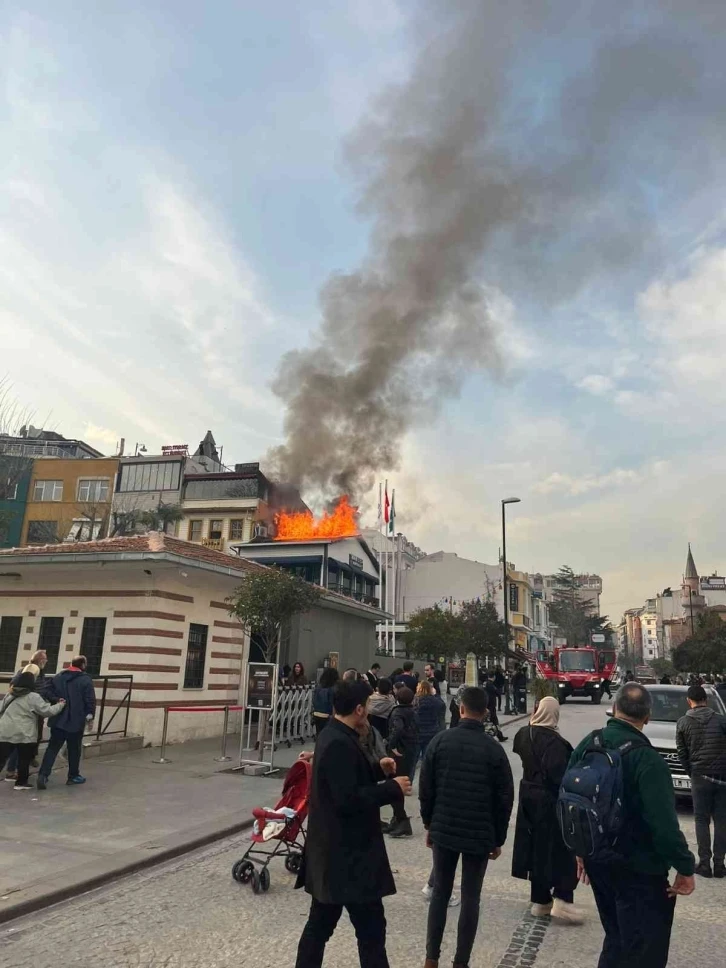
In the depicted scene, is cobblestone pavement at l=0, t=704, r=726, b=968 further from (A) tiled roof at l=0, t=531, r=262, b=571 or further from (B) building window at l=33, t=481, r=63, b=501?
(B) building window at l=33, t=481, r=63, b=501

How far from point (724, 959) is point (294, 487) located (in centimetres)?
4201

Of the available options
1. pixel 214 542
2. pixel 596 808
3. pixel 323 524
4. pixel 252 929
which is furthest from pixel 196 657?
pixel 214 542

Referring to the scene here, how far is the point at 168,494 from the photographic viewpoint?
49844 mm

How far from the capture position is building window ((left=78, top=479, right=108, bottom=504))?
49406 millimetres

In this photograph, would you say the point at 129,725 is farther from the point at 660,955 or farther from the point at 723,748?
the point at 660,955

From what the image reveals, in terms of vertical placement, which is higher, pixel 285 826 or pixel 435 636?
pixel 435 636

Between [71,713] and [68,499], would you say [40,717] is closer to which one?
[71,713]

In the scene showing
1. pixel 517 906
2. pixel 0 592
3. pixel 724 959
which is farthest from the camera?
pixel 0 592

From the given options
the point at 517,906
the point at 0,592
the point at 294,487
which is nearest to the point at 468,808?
the point at 517,906

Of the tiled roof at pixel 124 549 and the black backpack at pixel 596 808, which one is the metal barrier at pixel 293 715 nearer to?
the tiled roof at pixel 124 549

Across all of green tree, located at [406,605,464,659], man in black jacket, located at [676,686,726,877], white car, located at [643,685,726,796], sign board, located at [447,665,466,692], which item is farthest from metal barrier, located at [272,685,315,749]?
green tree, located at [406,605,464,659]

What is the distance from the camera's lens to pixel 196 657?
53.1 feet

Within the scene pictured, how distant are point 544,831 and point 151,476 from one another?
48521 mm

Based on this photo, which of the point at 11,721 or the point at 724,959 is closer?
the point at 724,959
